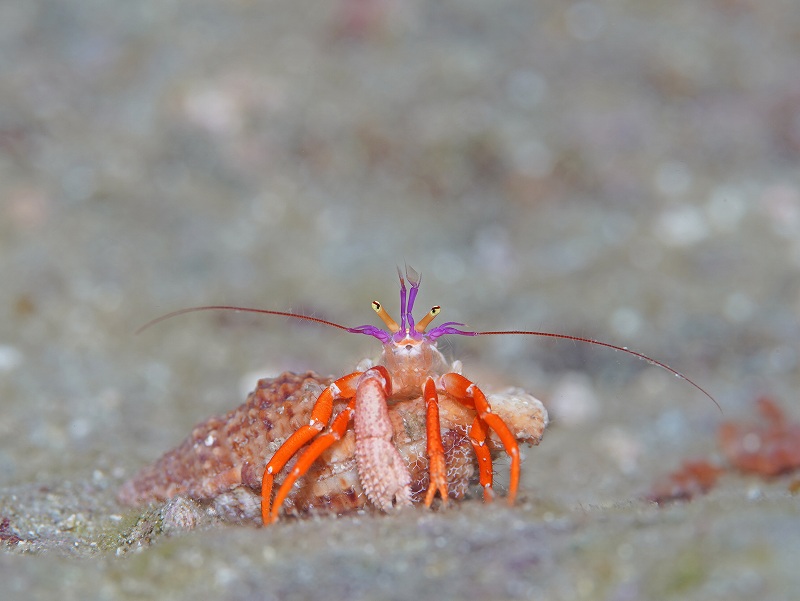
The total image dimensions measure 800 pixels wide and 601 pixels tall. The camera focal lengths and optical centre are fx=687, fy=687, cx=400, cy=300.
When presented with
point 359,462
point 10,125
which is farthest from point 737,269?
point 10,125

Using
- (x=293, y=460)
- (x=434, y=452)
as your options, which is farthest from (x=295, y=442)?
(x=434, y=452)

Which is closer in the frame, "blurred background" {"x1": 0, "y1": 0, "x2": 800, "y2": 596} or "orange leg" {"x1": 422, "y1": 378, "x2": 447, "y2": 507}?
"orange leg" {"x1": 422, "y1": 378, "x2": 447, "y2": 507}

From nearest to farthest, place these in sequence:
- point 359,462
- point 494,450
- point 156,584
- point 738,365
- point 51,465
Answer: point 156,584, point 359,462, point 494,450, point 51,465, point 738,365

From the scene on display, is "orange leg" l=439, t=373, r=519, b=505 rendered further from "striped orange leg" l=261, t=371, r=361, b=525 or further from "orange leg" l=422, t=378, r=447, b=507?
"striped orange leg" l=261, t=371, r=361, b=525

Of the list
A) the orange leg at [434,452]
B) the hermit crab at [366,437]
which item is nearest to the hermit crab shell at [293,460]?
the hermit crab at [366,437]

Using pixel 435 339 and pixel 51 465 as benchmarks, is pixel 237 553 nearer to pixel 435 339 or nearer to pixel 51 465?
pixel 435 339

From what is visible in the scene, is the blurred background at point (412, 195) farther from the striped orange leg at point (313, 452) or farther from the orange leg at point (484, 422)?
the striped orange leg at point (313, 452)

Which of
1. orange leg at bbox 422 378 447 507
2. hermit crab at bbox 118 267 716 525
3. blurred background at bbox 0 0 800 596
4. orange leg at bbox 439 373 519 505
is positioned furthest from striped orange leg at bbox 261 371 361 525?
blurred background at bbox 0 0 800 596
